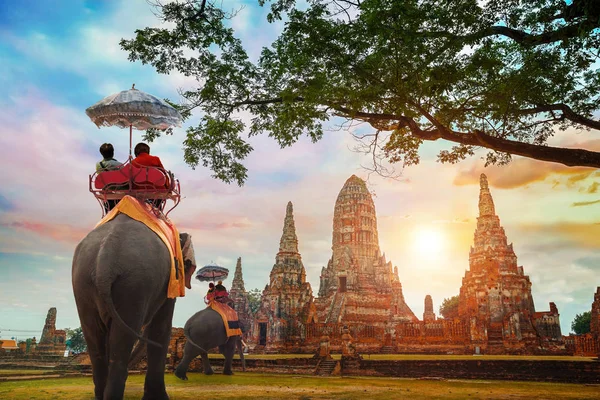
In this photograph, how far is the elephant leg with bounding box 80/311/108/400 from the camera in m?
5.12

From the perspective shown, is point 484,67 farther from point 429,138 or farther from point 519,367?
point 519,367

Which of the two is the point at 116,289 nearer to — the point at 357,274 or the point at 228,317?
the point at 228,317

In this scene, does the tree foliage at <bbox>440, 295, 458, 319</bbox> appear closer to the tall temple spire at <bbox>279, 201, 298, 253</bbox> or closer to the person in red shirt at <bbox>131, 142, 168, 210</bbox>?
the tall temple spire at <bbox>279, 201, 298, 253</bbox>

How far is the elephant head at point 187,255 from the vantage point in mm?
6328

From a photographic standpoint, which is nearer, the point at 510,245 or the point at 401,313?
the point at 510,245

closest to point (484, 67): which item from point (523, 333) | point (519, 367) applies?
point (519, 367)

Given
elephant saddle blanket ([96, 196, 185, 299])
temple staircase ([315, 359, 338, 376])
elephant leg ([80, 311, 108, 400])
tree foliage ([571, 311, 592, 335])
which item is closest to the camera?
elephant leg ([80, 311, 108, 400])

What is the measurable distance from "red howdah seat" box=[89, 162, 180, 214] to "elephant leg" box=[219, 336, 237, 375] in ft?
25.9

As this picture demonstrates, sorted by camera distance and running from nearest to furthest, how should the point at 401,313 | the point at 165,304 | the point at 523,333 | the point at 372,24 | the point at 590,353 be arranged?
1. the point at 165,304
2. the point at 372,24
3. the point at 590,353
4. the point at 523,333
5. the point at 401,313

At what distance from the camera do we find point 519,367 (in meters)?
15.4

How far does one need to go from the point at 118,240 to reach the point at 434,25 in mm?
7939

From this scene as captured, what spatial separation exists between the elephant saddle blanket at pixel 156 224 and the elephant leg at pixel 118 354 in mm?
777

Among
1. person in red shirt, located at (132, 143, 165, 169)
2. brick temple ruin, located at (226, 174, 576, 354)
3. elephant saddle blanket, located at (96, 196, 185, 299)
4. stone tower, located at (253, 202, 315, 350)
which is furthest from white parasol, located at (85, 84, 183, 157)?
stone tower, located at (253, 202, 315, 350)

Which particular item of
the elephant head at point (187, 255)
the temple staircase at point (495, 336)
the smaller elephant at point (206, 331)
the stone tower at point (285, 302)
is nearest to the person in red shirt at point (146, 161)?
the elephant head at point (187, 255)
